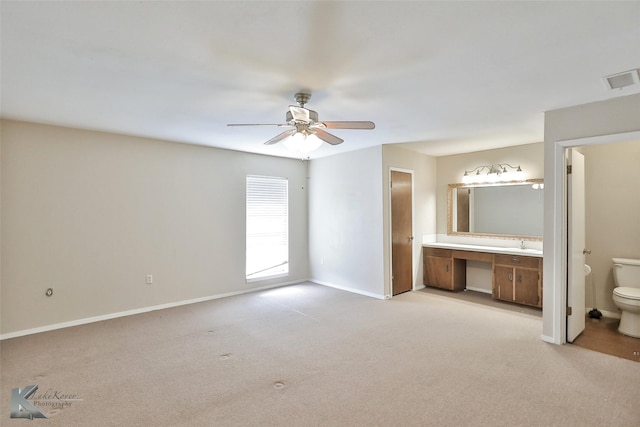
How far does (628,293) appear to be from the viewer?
3.35m

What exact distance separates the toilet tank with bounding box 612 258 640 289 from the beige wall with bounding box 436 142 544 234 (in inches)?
58.9

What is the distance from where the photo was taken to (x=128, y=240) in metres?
4.19

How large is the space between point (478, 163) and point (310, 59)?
166 inches

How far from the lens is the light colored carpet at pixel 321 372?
2113mm

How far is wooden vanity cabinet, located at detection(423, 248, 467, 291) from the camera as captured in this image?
205 inches

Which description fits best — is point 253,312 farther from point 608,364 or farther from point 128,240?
point 608,364

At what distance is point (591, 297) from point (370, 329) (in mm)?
3040

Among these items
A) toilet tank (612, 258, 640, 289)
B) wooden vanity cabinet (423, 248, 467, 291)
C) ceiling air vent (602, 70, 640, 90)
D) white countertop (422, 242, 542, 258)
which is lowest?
wooden vanity cabinet (423, 248, 467, 291)

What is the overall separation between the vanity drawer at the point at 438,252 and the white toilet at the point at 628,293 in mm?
2050

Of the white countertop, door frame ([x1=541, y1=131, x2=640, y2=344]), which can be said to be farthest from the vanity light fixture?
door frame ([x1=541, y1=131, x2=640, y2=344])

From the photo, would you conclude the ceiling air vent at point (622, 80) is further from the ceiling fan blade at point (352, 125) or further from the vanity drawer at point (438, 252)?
the vanity drawer at point (438, 252)

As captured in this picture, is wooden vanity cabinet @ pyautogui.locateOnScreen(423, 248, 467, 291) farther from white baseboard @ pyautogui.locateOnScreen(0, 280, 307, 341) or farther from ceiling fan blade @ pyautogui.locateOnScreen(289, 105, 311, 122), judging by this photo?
ceiling fan blade @ pyautogui.locateOnScreen(289, 105, 311, 122)

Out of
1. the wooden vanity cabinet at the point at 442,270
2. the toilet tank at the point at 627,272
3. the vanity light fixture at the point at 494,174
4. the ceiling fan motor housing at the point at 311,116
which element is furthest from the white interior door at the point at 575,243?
the ceiling fan motor housing at the point at 311,116

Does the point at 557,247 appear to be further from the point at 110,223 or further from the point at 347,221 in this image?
the point at 110,223
